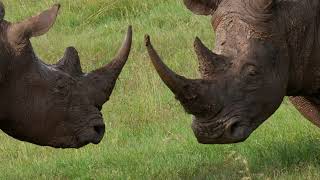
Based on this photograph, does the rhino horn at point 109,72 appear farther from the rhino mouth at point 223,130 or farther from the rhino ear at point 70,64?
the rhino mouth at point 223,130

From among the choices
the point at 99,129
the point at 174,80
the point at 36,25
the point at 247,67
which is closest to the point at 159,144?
the point at 99,129

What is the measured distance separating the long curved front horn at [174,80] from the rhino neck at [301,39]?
91 centimetres

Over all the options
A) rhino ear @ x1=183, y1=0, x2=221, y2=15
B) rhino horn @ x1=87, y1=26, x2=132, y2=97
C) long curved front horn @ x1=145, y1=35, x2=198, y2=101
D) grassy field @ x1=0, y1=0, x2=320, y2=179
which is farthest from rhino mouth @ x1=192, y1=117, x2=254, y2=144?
rhino ear @ x1=183, y1=0, x2=221, y2=15

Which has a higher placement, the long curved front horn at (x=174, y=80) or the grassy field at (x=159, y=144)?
the long curved front horn at (x=174, y=80)

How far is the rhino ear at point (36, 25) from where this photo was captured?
259 inches

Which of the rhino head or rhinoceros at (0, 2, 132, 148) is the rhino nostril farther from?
the rhino head

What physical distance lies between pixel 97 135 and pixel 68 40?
618 cm

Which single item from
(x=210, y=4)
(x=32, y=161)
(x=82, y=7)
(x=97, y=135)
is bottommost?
(x=82, y=7)

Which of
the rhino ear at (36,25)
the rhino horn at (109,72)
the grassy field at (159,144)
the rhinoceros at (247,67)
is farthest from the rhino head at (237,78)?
the grassy field at (159,144)

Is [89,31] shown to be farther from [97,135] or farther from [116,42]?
[97,135]

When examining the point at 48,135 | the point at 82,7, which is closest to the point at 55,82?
the point at 48,135

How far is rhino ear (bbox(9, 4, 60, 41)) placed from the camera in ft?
21.6

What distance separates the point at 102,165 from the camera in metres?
8.43

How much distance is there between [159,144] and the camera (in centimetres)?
875
